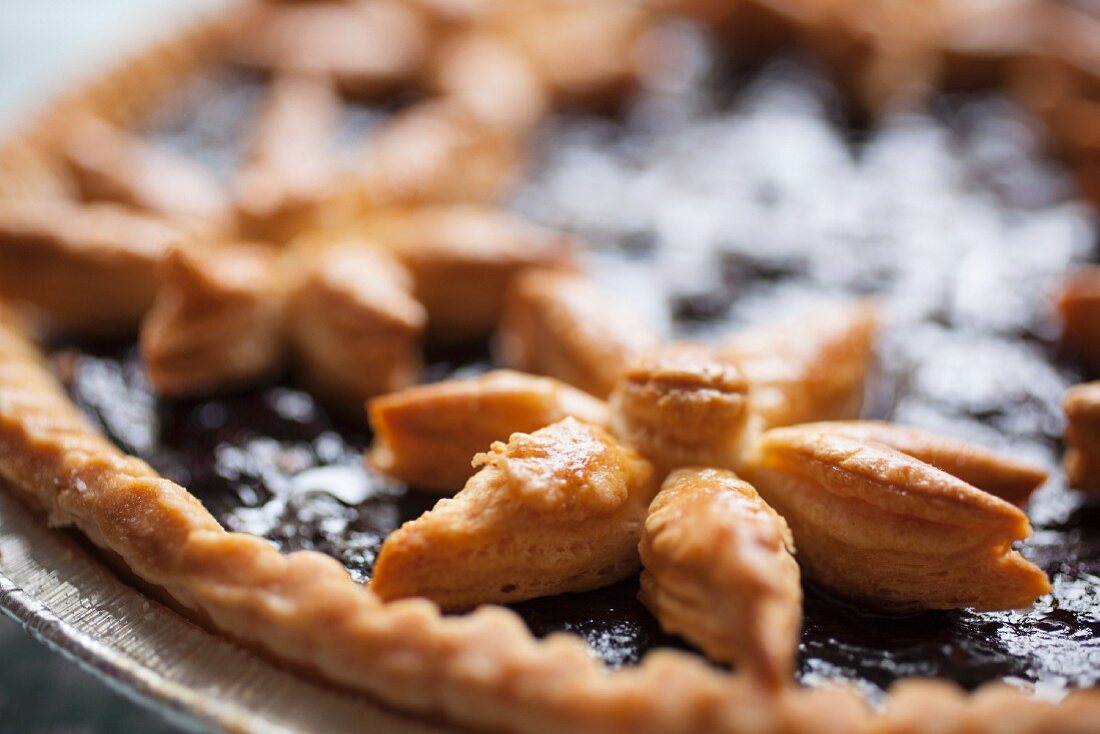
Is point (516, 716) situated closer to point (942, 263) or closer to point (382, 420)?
point (382, 420)

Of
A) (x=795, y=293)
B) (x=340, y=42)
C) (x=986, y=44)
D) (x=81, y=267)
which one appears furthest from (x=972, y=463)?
(x=340, y=42)

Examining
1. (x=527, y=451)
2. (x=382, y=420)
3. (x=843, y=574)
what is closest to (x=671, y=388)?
(x=527, y=451)

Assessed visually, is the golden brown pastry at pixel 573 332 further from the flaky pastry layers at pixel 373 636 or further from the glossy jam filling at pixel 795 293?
the flaky pastry layers at pixel 373 636

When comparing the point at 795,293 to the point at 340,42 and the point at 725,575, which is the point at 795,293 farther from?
the point at 340,42

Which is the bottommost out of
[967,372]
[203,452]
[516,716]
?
[203,452]

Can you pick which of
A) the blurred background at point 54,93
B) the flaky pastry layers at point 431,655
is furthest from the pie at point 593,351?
the blurred background at point 54,93
